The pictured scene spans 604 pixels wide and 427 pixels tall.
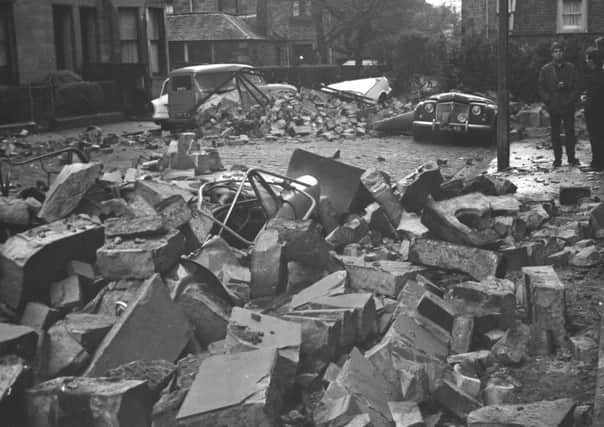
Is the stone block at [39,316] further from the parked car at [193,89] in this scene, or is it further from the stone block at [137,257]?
the parked car at [193,89]

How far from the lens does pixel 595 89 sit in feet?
41.7

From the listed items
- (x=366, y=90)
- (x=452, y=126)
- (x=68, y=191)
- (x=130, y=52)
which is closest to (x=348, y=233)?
(x=68, y=191)

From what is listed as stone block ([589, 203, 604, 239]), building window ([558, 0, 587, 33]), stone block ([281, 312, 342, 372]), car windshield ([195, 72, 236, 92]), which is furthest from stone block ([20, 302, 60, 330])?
building window ([558, 0, 587, 33])

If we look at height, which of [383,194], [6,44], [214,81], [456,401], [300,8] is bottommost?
[456,401]

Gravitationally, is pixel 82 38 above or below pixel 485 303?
above

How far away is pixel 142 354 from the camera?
15.6 ft

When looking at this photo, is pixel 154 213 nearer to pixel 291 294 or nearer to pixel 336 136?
pixel 291 294

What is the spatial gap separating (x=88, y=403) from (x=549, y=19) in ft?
112

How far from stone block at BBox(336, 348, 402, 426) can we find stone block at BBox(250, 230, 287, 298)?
133 cm

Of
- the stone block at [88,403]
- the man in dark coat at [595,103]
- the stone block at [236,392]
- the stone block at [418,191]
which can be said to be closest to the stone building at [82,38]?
the man in dark coat at [595,103]

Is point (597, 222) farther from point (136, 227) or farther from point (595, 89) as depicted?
point (595, 89)

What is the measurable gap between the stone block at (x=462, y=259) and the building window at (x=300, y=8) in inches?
2147

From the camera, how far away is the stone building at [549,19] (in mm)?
34750

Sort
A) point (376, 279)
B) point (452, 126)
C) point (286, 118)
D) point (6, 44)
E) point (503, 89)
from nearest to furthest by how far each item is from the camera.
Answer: point (376, 279) < point (503, 89) < point (452, 126) < point (286, 118) < point (6, 44)
